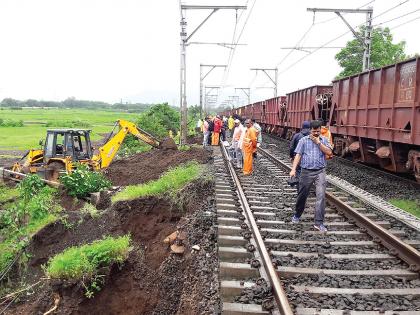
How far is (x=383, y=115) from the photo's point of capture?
40.0 feet

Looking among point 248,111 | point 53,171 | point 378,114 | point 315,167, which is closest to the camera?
point 315,167

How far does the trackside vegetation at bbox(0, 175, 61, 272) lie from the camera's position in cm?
1006

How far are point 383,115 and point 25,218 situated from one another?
35.3ft

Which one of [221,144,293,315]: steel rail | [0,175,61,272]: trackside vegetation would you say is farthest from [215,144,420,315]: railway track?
[0,175,61,272]: trackside vegetation

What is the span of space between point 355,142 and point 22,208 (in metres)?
11.2

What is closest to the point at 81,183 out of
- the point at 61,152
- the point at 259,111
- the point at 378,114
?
the point at 61,152

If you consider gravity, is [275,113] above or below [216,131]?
above

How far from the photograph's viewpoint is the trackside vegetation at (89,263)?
6.83 meters

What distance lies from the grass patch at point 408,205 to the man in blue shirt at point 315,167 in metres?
3.09

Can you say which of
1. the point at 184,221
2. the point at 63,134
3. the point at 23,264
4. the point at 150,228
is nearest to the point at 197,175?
the point at 150,228

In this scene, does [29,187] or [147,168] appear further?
[147,168]

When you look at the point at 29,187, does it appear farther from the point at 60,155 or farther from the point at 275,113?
the point at 275,113

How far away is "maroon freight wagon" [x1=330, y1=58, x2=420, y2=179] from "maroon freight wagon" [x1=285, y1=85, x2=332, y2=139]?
98.3 inches

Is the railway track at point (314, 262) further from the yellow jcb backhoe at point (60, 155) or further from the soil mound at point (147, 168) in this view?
the yellow jcb backhoe at point (60, 155)
